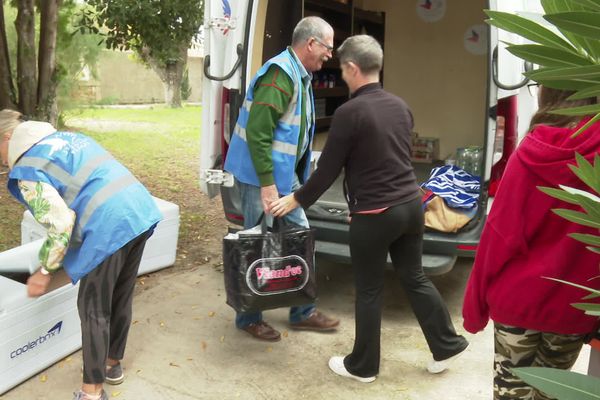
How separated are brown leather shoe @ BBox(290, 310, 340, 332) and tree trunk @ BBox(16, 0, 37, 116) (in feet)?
17.4

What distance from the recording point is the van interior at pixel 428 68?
21.6ft

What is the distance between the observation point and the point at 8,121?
262cm

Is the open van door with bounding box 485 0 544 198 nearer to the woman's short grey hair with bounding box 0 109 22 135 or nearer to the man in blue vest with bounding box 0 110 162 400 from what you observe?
the man in blue vest with bounding box 0 110 162 400

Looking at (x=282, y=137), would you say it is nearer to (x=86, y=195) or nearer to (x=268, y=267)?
(x=268, y=267)

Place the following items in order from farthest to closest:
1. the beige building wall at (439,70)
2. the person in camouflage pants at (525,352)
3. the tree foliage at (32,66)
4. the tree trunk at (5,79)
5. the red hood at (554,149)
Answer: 1. the tree foliage at (32,66)
2. the tree trunk at (5,79)
3. the beige building wall at (439,70)
4. the person in camouflage pants at (525,352)
5. the red hood at (554,149)

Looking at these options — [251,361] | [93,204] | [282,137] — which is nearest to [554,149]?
[282,137]

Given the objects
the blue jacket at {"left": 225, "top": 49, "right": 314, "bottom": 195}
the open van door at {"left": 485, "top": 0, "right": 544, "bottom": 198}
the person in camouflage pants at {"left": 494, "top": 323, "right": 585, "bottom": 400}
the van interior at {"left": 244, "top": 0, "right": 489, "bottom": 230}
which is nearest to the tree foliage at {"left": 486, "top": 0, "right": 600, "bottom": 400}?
the person in camouflage pants at {"left": 494, "top": 323, "right": 585, "bottom": 400}

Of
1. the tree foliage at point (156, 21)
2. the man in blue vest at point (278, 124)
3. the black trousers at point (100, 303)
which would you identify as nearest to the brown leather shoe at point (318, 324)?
the man in blue vest at point (278, 124)

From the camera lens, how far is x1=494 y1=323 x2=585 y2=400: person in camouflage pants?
196 cm

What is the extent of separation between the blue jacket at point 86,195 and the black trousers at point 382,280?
3.33 feet

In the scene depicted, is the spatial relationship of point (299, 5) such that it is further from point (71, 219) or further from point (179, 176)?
point (179, 176)

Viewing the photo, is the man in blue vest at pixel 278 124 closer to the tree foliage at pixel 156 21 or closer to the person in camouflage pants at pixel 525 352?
the person in camouflage pants at pixel 525 352

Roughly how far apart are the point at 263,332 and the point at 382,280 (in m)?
0.86

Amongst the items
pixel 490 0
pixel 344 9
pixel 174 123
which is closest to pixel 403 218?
pixel 490 0
